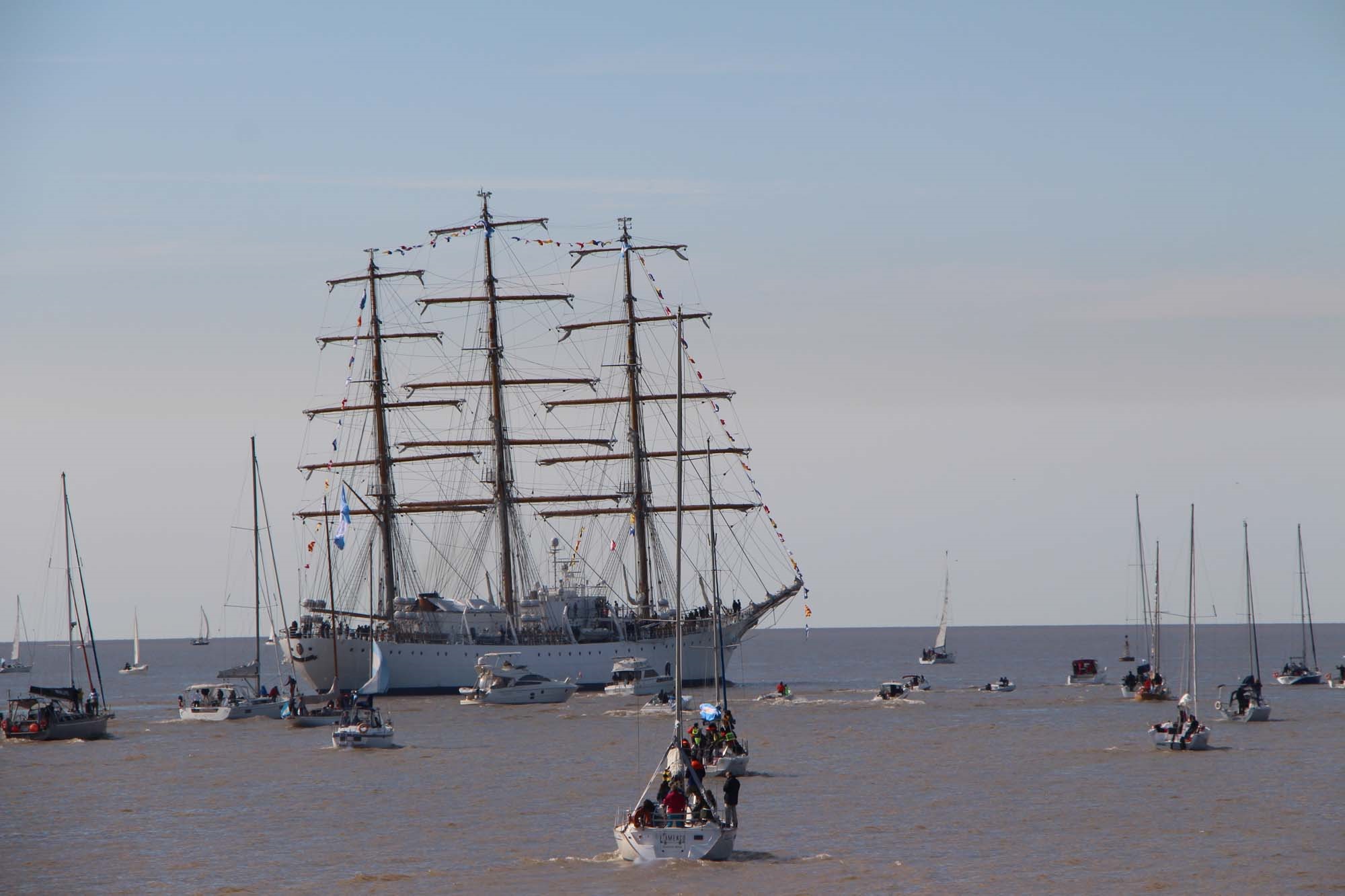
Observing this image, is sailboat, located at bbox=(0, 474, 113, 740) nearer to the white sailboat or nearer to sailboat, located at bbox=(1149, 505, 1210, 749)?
the white sailboat

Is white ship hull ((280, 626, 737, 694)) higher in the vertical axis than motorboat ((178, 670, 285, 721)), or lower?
higher

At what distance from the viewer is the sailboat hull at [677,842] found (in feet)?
129

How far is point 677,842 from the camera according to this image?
3934cm

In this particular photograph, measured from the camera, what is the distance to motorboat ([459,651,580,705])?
343 feet

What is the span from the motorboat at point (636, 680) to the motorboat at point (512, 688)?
14.1ft

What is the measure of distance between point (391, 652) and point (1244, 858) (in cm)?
8207

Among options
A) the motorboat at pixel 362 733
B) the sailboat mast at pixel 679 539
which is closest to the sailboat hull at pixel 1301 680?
the motorboat at pixel 362 733

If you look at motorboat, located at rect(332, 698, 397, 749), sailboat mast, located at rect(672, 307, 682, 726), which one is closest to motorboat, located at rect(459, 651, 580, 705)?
motorboat, located at rect(332, 698, 397, 749)

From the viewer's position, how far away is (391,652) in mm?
116500

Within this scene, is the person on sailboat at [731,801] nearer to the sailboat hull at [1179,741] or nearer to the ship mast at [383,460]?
the sailboat hull at [1179,741]

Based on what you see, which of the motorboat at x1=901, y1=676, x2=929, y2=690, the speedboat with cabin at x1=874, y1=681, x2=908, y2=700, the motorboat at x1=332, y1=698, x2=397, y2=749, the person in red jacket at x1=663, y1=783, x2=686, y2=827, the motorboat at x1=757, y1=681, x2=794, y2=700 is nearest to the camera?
the person in red jacket at x1=663, y1=783, x2=686, y2=827

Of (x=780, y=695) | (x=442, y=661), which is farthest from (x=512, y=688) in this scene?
(x=780, y=695)

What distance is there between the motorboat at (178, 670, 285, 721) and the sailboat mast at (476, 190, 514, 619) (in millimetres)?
27525

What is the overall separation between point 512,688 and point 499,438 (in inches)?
919
